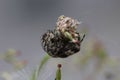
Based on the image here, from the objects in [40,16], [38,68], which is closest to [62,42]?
[38,68]

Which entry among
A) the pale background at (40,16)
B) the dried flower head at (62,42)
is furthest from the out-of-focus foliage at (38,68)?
the pale background at (40,16)

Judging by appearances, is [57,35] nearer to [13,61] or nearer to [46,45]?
[46,45]

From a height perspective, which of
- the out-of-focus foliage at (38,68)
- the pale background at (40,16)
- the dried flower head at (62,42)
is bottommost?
the out-of-focus foliage at (38,68)

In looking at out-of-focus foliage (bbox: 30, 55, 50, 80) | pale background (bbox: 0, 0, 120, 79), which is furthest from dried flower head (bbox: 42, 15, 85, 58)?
pale background (bbox: 0, 0, 120, 79)

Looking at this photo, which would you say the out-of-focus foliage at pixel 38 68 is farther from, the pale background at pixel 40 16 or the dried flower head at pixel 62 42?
the pale background at pixel 40 16

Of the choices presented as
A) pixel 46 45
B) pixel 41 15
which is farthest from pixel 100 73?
pixel 41 15

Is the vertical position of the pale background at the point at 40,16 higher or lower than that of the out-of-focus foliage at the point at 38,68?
higher

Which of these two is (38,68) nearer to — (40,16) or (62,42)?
(62,42)

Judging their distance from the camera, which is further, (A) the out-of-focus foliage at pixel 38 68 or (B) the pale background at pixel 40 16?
(B) the pale background at pixel 40 16
